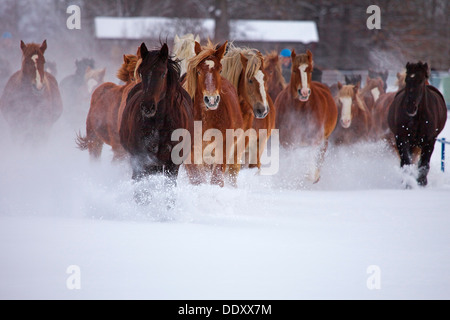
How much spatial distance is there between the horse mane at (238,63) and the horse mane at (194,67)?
0.96 m

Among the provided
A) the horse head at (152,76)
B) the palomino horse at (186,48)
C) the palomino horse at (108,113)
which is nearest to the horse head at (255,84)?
the palomino horse at (186,48)

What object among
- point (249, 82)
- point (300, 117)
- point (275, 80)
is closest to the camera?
point (249, 82)

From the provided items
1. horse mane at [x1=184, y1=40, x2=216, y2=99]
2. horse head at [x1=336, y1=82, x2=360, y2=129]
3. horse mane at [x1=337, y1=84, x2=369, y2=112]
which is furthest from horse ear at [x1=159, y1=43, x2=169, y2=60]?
horse mane at [x1=337, y1=84, x2=369, y2=112]

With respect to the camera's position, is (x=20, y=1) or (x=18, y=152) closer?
(x=18, y=152)

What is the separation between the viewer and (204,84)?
25.8 ft

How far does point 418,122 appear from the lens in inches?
437

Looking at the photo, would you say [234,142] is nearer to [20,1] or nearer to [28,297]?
[28,297]

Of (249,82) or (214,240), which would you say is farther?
(249,82)

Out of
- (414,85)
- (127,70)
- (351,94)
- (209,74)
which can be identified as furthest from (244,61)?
(351,94)

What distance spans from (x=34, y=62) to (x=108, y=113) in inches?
82.8

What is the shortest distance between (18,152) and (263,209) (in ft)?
16.3

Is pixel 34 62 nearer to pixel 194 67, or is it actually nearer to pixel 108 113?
pixel 108 113

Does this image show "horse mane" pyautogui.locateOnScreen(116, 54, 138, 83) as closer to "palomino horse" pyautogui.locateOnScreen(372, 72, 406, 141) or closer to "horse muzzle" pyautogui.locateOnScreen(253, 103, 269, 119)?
"horse muzzle" pyautogui.locateOnScreen(253, 103, 269, 119)

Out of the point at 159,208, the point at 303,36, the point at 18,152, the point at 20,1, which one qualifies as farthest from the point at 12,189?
the point at 303,36
